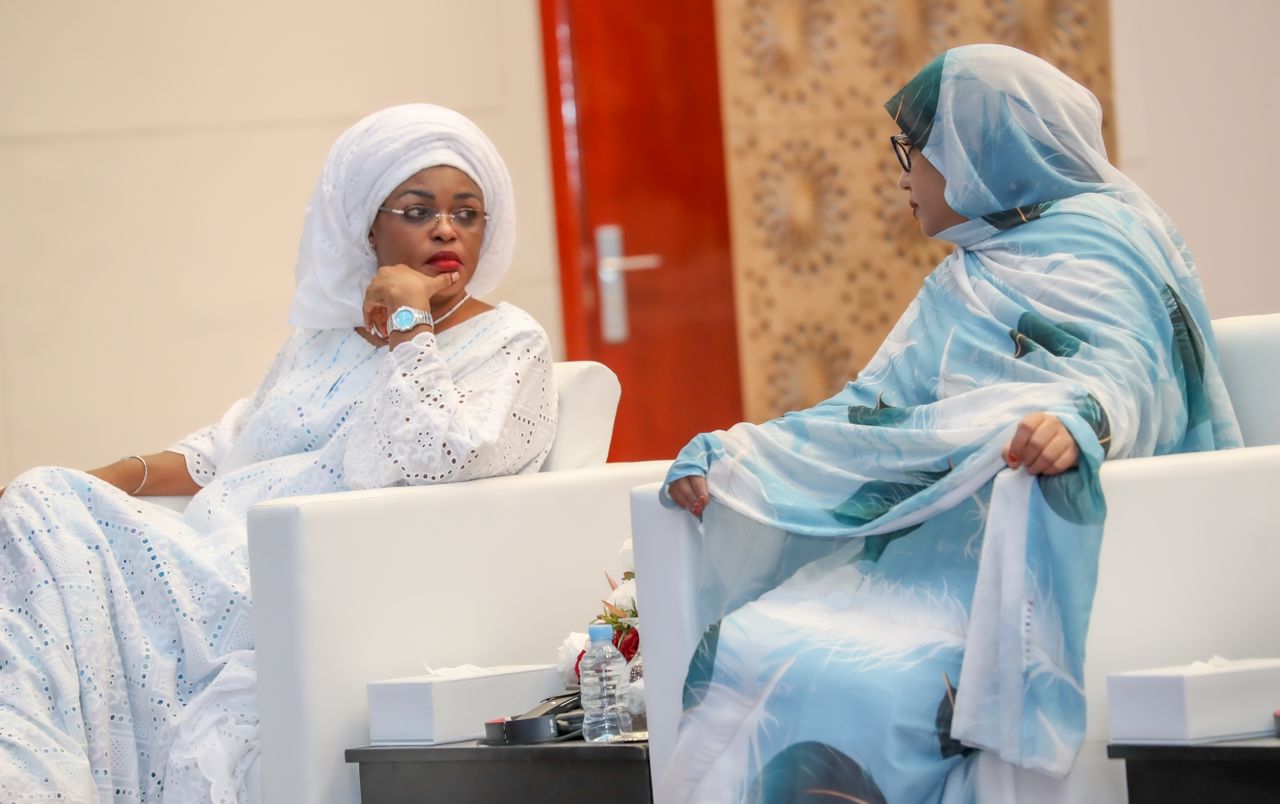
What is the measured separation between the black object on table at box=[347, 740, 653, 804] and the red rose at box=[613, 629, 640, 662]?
0.23m

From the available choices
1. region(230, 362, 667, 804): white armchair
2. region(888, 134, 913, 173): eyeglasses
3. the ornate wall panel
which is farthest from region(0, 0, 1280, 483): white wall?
region(888, 134, 913, 173): eyeglasses

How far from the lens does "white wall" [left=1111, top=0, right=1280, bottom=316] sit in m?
5.00

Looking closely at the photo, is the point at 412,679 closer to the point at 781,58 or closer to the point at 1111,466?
the point at 1111,466

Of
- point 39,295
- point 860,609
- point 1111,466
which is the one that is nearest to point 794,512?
point 860,609

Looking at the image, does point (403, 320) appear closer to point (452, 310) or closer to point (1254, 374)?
point (452, 310)

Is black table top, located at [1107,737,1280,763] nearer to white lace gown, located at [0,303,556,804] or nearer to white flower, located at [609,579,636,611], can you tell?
white flower, located at [609,579,636,611]

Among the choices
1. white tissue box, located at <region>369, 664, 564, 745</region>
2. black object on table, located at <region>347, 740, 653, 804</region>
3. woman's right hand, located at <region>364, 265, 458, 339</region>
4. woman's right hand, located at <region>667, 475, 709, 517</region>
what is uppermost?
woman's right hand, located at <region>364, 265, 458, 339</region>

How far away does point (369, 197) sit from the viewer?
10.7ft

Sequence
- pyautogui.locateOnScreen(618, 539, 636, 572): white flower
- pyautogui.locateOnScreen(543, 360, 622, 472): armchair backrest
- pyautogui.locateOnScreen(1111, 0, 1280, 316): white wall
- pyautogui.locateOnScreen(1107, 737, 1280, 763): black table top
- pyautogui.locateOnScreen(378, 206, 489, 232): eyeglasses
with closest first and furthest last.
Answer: pyautogui.locateOnScreen(1107, 737, 1280, 763): black table top → pyautogui.locateOnScreen(618, 539, 636, 572): white flower → pyautogui.locateOnScreen(543, 360, 622, 472): armchair backrest → pyautogui.locateOnScreen(378, 206, 489, 232): eyeglasses → pyautogui.locateOnScreen(1111, 0, 1280, 316): white wall

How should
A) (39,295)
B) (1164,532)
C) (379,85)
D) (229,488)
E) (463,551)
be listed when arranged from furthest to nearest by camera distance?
1. (379,85)
2. (39,295)
3. (229,488)
4. (463,551)
5. (1164,532)

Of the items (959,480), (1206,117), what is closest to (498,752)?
(959,480)

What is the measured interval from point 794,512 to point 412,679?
0.68m

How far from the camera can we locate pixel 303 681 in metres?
2.51

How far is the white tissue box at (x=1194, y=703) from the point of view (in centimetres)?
179
